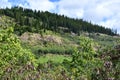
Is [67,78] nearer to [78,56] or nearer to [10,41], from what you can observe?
[10,41]

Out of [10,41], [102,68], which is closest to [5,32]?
[10,41]

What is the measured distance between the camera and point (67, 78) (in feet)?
45.5

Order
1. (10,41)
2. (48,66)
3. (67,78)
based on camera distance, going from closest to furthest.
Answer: (67,78) → (48,66) → (10,41)

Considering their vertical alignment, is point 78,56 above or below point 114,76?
below

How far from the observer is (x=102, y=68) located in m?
11.3

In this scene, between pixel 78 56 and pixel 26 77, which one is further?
pixel 78 56

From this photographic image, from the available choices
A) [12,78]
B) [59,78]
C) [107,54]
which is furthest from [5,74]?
[107,54]

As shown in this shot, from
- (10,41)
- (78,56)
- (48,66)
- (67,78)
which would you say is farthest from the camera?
(78,56)

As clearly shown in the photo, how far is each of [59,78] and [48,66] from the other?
15.2 feet

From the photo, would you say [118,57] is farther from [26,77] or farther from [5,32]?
[5,32]

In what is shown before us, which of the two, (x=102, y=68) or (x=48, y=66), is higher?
(x=102, y=68)

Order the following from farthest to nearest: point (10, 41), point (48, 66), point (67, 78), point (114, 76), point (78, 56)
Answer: point (78, 56) < point (10, 41) < point (48, 66) < point (67, 78) < point (114, 76)

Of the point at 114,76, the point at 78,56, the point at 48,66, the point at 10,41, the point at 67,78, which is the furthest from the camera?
the point at 78,56

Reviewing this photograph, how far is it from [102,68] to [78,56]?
6704 cm
